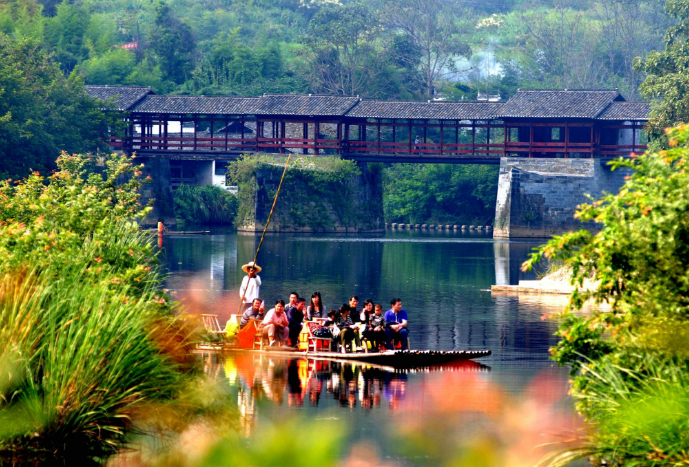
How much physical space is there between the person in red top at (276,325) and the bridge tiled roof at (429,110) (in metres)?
36.3

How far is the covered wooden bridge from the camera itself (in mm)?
51281

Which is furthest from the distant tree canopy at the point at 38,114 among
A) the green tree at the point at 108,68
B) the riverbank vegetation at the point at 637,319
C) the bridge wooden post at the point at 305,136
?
the riverbank vegetation at the point at 637,319

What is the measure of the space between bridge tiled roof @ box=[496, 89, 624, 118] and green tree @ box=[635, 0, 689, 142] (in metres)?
5.77

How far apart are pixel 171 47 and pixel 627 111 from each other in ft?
121

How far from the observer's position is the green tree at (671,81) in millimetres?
42250

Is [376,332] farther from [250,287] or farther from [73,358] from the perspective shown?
[73,358]

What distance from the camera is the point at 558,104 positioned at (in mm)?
51500

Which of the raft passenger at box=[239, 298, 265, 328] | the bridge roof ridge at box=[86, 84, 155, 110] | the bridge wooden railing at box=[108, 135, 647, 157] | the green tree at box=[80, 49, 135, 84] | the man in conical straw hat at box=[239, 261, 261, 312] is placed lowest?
the raft passenger at box=[239, 298, 265, 328]

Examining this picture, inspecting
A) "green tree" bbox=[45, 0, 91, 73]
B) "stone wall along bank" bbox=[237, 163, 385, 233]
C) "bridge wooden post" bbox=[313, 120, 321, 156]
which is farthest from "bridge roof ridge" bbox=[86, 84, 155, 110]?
"green tree" bbox=[45, 0, 91, 73]

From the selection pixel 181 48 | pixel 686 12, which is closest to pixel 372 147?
pixel 686 12

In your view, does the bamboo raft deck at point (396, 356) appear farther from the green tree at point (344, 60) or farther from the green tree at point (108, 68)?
the green tree at point (344, 60)

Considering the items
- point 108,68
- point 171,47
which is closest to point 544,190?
point 108,68

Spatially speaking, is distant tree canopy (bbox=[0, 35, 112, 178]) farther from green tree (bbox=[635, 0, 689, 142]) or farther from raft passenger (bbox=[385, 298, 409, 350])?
raft passenger (bbox=[385, 298, 409, 350])

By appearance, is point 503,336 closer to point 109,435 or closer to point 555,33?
point 109,435
